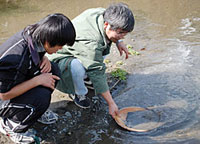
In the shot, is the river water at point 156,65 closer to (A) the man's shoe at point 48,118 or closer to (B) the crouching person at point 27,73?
(A) the man's shoe at point 48,118

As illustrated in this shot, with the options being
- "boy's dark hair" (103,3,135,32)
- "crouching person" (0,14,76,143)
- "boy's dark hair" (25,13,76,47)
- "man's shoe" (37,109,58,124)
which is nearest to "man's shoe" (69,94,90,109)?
"man's shoe" (37,109,58,124)

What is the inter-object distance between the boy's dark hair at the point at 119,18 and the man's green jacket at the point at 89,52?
153mm

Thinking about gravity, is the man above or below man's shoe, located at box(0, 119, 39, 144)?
above

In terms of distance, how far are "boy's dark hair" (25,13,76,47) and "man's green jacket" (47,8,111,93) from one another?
1.84 ft

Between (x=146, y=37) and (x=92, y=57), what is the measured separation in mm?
2484

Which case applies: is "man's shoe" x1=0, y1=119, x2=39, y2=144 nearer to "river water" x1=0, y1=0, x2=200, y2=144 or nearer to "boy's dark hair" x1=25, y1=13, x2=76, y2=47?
"river water" x1=0, y1=0, x2=200, y2=144

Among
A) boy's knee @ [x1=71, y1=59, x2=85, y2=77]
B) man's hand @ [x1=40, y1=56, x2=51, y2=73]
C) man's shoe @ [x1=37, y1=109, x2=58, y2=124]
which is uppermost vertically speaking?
man's hand @ [x1=40, y1=56, x2=51, y2=73]

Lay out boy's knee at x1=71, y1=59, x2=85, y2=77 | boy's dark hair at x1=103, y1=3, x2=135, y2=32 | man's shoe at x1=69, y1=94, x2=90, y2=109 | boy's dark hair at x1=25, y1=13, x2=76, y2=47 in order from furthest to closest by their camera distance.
A: man's shoe at x1=69, y1=94, x2=90, y2=109 → boy's knee at x1=71, y1=59, x2=85, y2=77 → boy's dark hair at x1=103, y1=3, x2=135, y2=32 → boy's dark hair at x1=25, y1=13, x2=76, y2=47

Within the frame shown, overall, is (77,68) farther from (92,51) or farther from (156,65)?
(156,65)

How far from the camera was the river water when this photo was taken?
2660mm

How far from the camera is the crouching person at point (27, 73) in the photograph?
6.61 feet

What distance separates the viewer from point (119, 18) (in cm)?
256

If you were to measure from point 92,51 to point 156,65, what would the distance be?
1617mm

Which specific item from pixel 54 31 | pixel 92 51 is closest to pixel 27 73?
pixel 54 31
